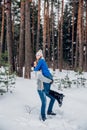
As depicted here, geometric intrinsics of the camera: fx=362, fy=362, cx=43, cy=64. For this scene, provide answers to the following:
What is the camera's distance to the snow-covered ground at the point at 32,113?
8.98 meters

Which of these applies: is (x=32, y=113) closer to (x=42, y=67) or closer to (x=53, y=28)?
(x=42, y=67)

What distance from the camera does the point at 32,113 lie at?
1002 cm

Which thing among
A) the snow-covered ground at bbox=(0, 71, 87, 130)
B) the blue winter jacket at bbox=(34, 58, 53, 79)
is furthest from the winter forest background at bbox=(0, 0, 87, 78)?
the blue winter jacket at bbox=(34, 58, 53, 79)

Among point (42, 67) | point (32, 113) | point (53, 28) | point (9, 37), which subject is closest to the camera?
point (42, 67)

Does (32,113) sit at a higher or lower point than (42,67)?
lower

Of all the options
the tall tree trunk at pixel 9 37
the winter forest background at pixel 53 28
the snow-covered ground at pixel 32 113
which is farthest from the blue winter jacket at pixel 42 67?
the winter forest background at pixel 53 28

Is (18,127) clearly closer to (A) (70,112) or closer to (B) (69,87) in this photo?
(A) (70,112)

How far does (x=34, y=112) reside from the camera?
10180mm

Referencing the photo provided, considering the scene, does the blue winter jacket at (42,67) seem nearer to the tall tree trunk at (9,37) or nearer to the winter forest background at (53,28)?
the tall tree trunk at (9,37)

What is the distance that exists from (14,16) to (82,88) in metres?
36.7

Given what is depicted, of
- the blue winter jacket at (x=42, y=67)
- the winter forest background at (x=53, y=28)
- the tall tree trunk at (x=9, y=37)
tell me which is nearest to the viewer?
the blue winter jacket at (x=42, y=67)

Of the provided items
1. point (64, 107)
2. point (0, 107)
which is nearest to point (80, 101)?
point (64, 107)

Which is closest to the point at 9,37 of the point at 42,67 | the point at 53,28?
the point at 42,67

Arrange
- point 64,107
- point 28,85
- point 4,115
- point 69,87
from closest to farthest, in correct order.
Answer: point 4,115 → point 64,107 → point 28,85 → point 69,87
